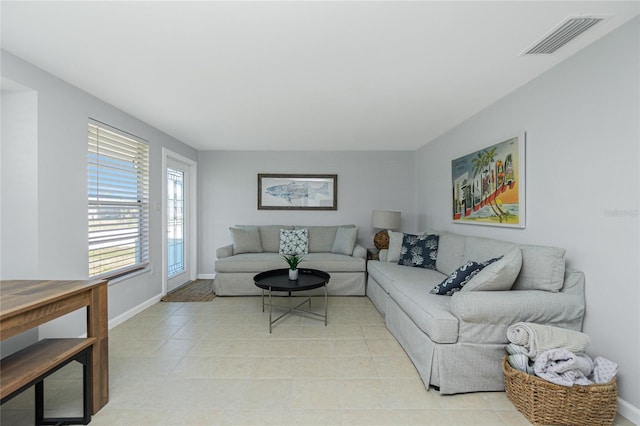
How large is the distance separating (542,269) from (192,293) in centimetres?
425

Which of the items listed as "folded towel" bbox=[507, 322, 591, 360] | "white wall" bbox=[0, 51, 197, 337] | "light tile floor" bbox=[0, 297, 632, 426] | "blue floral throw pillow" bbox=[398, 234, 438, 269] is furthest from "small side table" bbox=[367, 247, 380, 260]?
"white wall" bbox=[0, 51, 197, 337]

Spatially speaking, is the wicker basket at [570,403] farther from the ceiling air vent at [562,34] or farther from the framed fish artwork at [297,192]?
the framed fish artwork at [297,192]

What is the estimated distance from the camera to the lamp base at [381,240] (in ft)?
15.8

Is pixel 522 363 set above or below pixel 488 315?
below

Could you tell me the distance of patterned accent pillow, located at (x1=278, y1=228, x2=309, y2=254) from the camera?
4.79 metres

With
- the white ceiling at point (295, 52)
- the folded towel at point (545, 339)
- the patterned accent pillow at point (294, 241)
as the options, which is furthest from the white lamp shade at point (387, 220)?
the folded towel at point (545, 339)

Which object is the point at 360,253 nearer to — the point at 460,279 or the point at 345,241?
the point at 345,241

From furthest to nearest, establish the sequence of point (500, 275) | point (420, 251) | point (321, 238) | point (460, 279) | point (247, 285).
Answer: point (321, 238)
point (247, 285)
point (420, 251)
point (460, 279)
point (500, 275)

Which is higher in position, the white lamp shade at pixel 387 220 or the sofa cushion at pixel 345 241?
the white lamp shade at pixel 387 220

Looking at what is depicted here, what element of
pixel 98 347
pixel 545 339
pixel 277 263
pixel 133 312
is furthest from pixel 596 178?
pixel 133 312

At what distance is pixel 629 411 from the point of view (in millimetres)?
1718

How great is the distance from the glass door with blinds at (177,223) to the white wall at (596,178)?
4.55 m

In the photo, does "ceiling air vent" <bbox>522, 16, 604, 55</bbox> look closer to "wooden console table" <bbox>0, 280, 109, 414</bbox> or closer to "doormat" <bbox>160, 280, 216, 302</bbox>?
"wooden console table" <bbox>0, 280, 109, 414</bbox>

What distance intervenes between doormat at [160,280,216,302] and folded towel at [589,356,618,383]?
13.0ft
